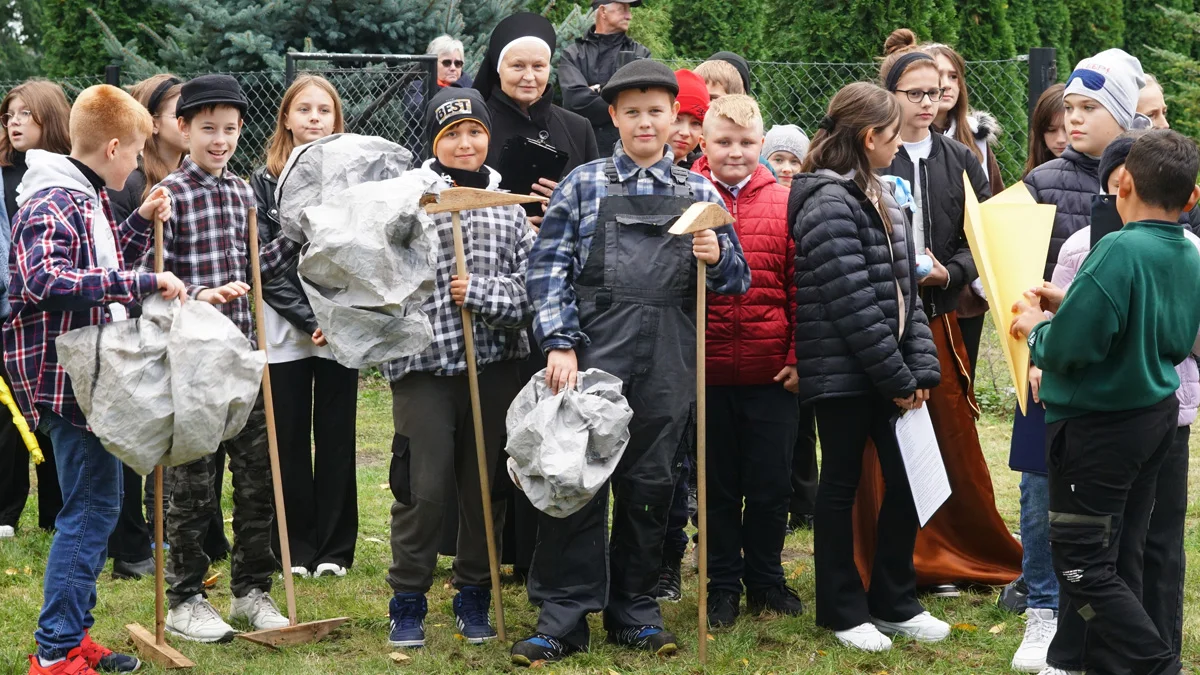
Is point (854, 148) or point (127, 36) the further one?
point (127, 36)

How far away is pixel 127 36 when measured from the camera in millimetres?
10641

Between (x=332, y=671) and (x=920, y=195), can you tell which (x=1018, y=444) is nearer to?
(x=920, y=195)

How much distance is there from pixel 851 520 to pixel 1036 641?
2.45 feet

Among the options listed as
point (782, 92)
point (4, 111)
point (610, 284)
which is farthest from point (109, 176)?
point (782, 92)

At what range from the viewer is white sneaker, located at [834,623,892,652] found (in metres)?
4.74

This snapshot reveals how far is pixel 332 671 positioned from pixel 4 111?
3.30 metres

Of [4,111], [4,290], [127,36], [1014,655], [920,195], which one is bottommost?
[1014,655]

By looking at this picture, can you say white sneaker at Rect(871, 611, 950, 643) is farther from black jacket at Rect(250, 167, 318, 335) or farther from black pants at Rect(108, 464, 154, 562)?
black pants at Rect(108, 464, 154, 562)

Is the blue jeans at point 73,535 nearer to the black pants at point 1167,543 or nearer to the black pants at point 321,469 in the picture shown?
the black pants at point 321,469

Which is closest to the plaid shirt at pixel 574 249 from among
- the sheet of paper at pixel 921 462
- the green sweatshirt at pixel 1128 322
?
the sheet of paper at pixel 921 462

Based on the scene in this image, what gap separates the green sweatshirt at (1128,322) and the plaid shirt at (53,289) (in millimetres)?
2747

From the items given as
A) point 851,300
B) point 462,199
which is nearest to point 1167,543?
point 851,300

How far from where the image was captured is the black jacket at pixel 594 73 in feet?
23.1

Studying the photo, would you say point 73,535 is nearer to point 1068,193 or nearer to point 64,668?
point 64,668
